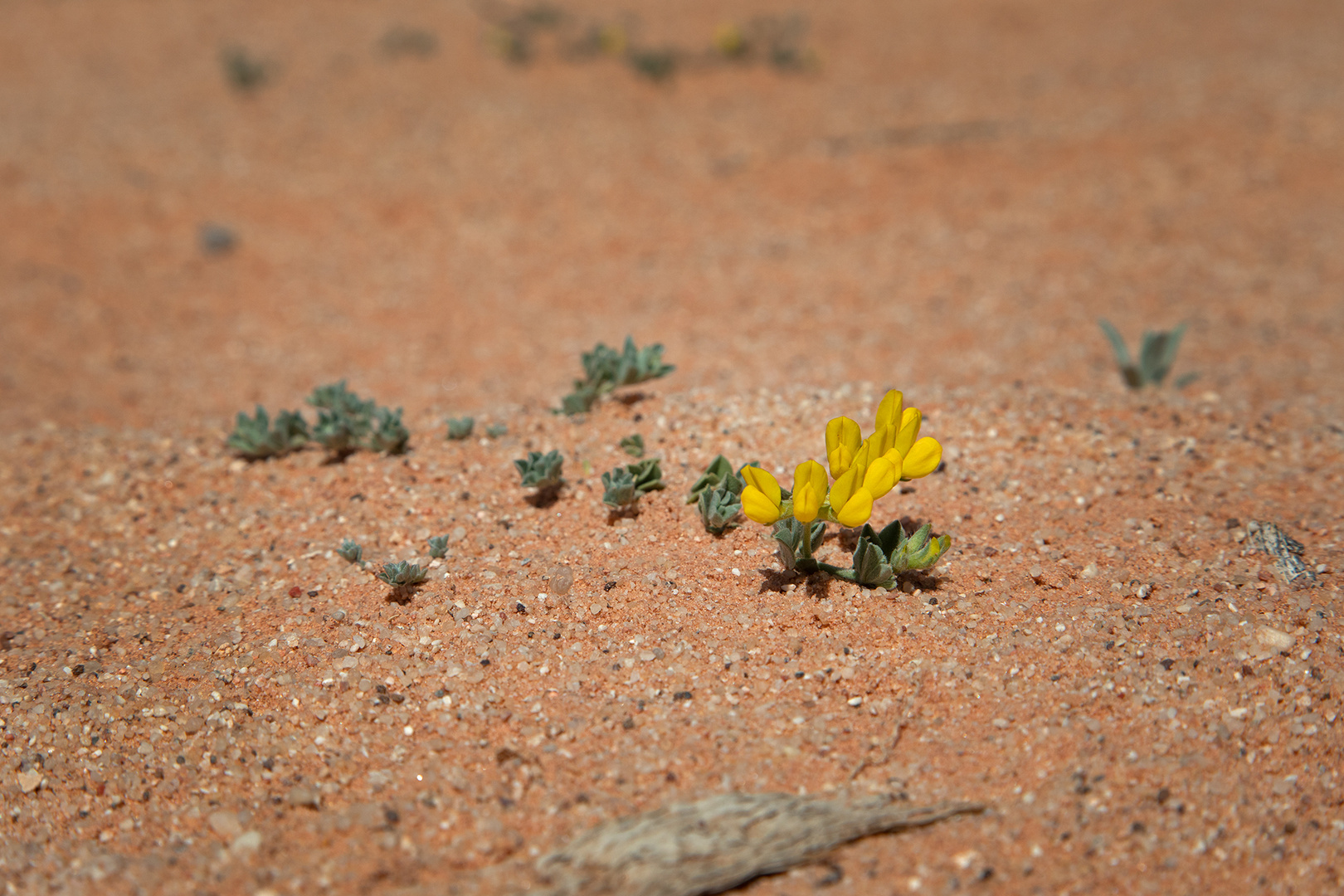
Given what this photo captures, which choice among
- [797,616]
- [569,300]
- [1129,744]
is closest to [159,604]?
[797,616]

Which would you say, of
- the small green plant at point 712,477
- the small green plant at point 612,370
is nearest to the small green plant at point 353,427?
the small green plant at point 612,370

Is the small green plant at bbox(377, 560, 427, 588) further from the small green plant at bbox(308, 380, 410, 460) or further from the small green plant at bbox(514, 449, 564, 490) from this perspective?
the small green plant at bbox(308, 380, 410, 460)

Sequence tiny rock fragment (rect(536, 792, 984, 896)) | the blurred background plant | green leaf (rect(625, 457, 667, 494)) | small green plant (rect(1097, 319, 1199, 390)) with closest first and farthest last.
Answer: tiny rock fragment (rect(536, 792, 984, 896)), green leaf (rect(625, 457, 667, 494)), small green plant (rect(1097, 319, 1199, 390)), the blurred background plant

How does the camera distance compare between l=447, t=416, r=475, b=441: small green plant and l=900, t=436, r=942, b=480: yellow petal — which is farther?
l=447, t=416, r=475, b=441: small green plant

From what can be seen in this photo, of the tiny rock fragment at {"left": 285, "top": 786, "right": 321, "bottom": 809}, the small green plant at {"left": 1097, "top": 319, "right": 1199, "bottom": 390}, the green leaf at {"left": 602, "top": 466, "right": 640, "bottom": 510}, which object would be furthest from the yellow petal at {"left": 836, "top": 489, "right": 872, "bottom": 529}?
the small green plant at {"left": 1097, "top": 319, "right": 1199, "bottom": 390}

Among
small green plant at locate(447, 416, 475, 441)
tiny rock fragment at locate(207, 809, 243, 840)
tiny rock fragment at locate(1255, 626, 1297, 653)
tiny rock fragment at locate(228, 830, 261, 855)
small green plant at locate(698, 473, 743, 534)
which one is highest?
small green plant at locate(447, 416, 475, 441)

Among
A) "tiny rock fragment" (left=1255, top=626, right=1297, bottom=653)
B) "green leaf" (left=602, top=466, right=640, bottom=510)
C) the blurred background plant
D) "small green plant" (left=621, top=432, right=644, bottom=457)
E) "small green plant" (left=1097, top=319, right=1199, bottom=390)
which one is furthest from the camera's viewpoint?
the blurred background plant

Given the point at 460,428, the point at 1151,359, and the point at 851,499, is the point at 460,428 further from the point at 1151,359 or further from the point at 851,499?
the point at 1151,359

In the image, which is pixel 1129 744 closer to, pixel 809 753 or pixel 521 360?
pixel 809 753
